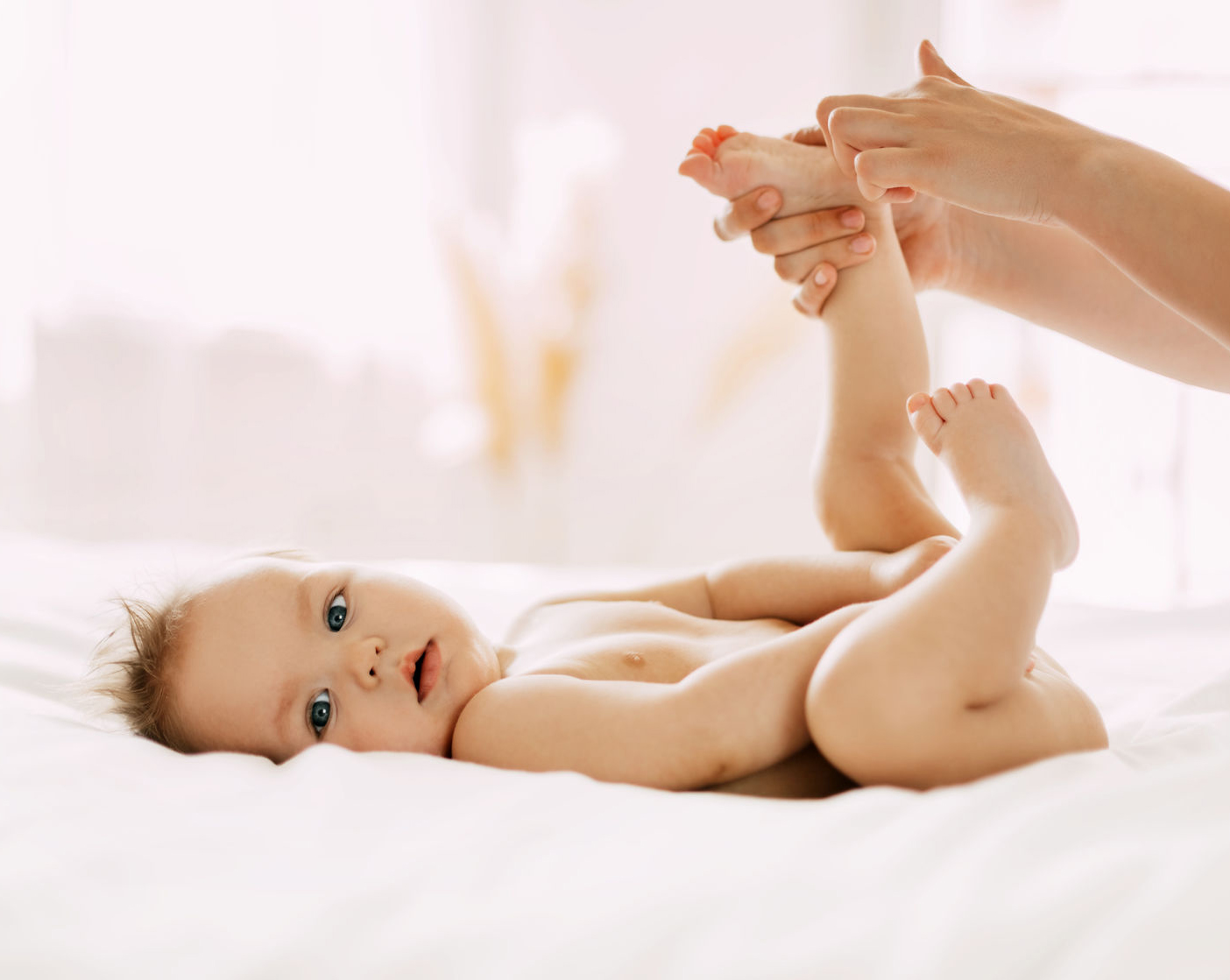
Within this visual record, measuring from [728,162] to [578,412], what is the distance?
1746 millimetres

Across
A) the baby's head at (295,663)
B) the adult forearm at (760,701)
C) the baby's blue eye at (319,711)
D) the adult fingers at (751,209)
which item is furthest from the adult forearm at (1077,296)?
the baby's blue eye at (319,711)

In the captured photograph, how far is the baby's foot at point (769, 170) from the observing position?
1.22 m

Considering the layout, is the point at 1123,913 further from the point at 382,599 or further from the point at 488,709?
the point at 382,599

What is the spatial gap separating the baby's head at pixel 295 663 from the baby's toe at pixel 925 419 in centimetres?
47

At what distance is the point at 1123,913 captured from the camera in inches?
21.4

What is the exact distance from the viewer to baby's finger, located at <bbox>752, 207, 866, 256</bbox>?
1.25 metres

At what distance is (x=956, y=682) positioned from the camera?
2.55 ft

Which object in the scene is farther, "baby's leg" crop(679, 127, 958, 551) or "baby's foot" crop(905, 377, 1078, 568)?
"baby's leg" crop(679, 127, 958, 551)

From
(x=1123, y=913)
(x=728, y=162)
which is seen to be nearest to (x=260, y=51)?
(x=728, y=162)

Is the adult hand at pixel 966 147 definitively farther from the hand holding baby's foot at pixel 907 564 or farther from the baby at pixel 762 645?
the hand holding baby's foot at pixel 907 564

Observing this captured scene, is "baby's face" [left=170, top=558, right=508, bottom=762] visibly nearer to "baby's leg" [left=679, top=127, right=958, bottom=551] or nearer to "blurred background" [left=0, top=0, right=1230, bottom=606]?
"baby's leg" [left=679, top=127, right=958, bottom=551]

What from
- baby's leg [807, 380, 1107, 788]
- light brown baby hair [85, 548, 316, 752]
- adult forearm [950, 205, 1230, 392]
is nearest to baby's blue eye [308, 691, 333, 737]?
light brown baby hair [85, 548, 316, 752]

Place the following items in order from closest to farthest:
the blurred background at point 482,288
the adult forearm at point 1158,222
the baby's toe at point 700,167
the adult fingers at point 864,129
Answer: the adult forearm at point 1158,222 < the adult fingers at point 864,129 < the baby's toe at point 700,167 < the blurred background at point 482,288

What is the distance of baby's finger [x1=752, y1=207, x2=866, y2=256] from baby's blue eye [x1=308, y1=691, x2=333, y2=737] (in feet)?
2.26
